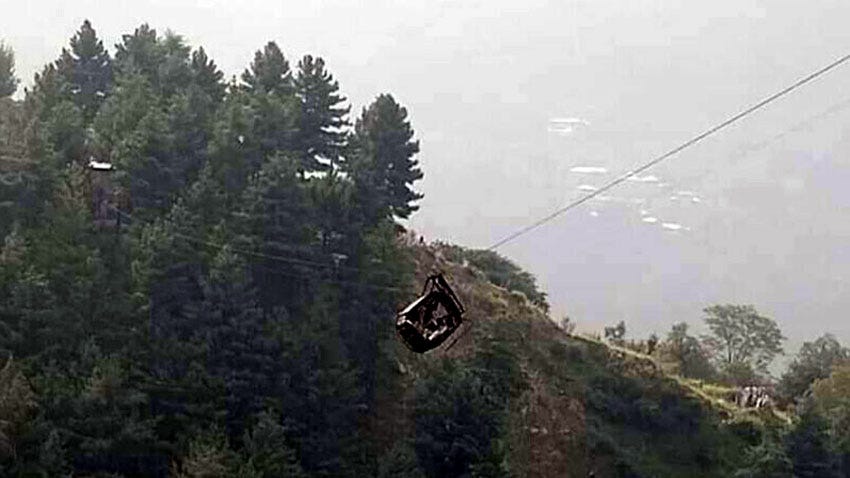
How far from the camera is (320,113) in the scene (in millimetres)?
25156

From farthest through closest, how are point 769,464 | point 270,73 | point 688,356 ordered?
1. point 688,356
2. point 270,73
3. point 769,464

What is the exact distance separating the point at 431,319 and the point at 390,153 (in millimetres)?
16007

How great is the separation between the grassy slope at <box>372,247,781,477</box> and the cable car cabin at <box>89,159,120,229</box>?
584cm

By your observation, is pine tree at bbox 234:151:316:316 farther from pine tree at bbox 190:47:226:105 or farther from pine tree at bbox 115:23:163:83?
pine tree at bbox 115:23:163:83

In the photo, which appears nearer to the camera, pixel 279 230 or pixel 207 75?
pixel 279 230

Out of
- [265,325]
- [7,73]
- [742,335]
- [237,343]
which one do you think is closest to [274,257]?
[265,325]

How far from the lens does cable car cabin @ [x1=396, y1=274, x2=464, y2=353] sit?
8.95 metres

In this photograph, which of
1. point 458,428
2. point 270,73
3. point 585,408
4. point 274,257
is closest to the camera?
point 458,428

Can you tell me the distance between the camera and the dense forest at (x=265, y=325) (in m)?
18.6

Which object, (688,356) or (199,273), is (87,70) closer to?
(199,273)

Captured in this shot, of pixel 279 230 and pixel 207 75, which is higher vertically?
pixel 207 75

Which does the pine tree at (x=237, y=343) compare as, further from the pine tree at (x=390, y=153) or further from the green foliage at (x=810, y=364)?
the green foliage at (x=810, y=364)

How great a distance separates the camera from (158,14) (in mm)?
53625

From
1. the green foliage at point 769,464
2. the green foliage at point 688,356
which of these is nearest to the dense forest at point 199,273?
the green foliage at point 769,464
